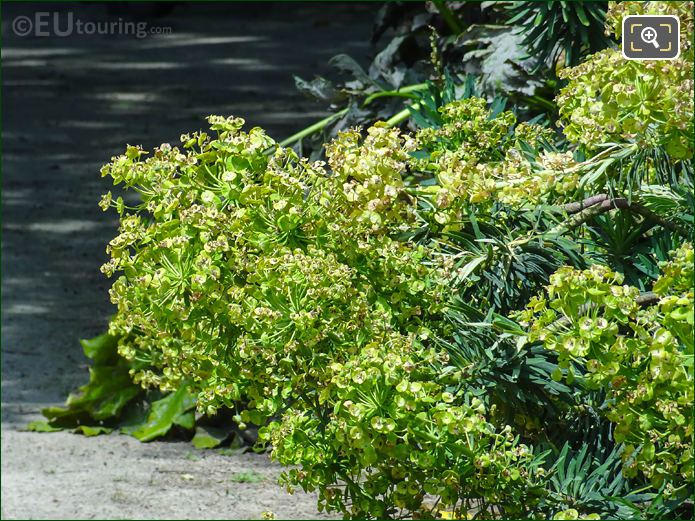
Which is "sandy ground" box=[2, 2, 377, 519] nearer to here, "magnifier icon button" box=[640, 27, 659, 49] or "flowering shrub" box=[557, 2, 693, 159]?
"flowering shrub" box=[557, 2, 693, 159]

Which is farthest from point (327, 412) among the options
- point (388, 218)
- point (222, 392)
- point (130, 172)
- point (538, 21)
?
point (538, 21)

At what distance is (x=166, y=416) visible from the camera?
4328 mm

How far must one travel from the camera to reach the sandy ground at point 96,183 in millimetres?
3852

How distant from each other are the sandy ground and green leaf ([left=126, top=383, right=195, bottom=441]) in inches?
2.3

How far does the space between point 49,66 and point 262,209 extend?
8.55 meters

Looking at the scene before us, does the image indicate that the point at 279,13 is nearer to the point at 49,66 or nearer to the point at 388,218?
the point at 49,66

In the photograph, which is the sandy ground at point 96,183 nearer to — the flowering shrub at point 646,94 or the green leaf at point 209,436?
the green leaf at point 209,436

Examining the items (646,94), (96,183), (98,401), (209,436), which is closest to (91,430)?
(98,401)

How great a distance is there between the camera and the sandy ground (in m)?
3.85

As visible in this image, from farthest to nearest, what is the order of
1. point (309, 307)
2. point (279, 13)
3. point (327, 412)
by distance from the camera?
Answer: point (279, 13)
point (327, 412)
point (309, 307)

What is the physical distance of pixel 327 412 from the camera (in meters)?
2.21

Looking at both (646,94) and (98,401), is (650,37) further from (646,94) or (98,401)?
(98,401)

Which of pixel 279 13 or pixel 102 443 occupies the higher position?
pixel 279 13

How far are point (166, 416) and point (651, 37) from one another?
3074 mm
